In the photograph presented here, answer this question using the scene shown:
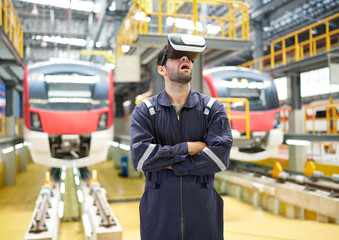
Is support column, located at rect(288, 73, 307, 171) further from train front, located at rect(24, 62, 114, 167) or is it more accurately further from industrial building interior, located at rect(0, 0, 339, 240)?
train front, located at rect(24, 62, 114, 167)

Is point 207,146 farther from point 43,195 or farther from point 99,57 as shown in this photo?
point 99,57

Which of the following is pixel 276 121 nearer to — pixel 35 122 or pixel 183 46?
pixel 35 122

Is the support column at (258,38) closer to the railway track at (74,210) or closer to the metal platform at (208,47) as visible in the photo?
the metal platform at (208,47)

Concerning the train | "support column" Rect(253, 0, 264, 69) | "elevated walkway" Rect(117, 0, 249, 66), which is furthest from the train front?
"support column" Rect(253, 0, 264, 69)

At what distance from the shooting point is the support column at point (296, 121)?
902 cm

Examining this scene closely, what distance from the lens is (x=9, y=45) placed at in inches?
256

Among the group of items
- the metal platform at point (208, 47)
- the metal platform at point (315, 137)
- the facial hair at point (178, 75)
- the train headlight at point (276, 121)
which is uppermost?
the metal platform at point (208, 47)

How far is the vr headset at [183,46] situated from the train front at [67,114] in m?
4.77

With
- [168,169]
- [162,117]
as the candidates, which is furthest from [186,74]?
[168,169]

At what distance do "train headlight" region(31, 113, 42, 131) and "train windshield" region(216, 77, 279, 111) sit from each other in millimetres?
3756

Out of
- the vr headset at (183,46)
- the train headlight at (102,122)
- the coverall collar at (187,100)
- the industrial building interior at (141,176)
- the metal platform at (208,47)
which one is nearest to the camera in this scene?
the vr headset at (183,46)

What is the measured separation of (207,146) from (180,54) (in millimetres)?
552

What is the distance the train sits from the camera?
7105mm

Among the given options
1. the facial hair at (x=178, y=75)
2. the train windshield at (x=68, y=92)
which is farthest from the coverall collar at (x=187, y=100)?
the train windshield at (x=68, y=92)
